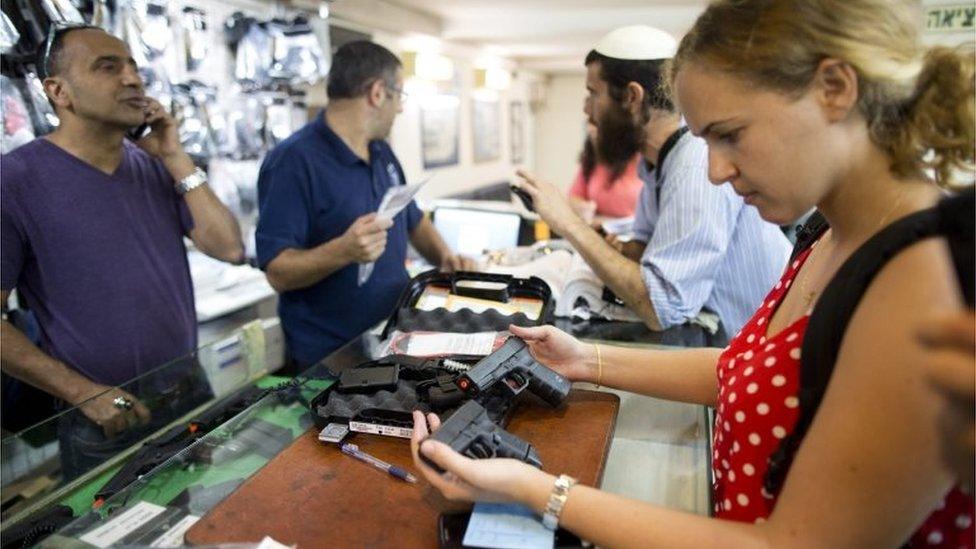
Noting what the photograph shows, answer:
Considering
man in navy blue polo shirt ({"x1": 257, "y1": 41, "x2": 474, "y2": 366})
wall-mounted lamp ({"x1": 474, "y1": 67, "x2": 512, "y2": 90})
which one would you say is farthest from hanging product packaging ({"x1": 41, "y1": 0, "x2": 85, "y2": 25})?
wall-mounted lamp ({"x1": 474, "y1": 67, "x2": 512, "y2": 90})

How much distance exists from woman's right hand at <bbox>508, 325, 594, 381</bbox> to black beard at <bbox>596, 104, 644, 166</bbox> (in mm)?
811

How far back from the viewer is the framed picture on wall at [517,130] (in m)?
8.21

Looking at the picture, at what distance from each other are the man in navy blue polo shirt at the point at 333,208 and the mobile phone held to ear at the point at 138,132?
369mm

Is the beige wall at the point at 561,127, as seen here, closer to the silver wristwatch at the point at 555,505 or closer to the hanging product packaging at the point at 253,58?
the hanging product packaging at the point at 253,58

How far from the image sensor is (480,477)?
0.74 m

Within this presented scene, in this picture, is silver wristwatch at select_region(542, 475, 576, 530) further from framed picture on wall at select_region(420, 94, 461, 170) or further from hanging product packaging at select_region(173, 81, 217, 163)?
framed picture on wall at select_region(420, 94, 461, 170)

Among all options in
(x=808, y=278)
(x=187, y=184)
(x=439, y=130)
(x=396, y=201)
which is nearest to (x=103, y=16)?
(x=187, y=184)

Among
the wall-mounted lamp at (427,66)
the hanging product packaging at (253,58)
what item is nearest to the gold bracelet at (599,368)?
the hanging product packaging at (253,58)

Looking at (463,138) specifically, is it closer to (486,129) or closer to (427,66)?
(486,129)

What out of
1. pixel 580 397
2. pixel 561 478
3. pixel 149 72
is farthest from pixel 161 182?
pixel 561 478

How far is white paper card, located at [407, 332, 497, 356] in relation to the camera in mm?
1225

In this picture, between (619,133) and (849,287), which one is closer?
(849,287)

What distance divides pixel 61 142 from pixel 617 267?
1527mm

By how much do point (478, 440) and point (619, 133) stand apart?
1203 millimetres
